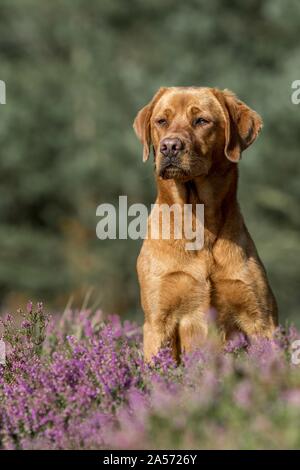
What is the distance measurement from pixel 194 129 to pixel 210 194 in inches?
15.4

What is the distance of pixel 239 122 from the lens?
5.57 m

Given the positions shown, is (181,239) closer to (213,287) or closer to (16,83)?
(213,287)

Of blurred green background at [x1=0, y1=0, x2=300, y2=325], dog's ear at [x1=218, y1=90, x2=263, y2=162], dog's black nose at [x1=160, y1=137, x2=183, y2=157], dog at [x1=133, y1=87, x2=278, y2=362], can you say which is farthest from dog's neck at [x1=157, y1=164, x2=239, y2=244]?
blurred green background at [x1=0, y1=0, x2=300, y2=325]

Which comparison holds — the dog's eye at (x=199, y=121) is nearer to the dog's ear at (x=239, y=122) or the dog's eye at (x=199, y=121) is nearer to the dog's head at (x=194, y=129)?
the dog's head at (x=194, y=129)

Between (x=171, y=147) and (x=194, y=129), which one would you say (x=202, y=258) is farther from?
(x=194, y=129)

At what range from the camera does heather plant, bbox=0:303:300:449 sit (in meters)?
3.23

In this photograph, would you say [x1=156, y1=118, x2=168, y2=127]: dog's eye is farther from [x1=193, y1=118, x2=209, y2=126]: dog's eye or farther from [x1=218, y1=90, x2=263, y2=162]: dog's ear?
[x1=218, y1=90, x2=263, y2=162]: dog's ear

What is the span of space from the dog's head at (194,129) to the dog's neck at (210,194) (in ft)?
0.32

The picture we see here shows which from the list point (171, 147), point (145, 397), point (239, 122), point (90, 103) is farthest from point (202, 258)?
point (90, 103)

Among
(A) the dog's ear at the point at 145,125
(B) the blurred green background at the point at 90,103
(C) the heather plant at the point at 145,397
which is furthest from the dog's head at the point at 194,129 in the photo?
(B) the blurred green background at the point at 90,103

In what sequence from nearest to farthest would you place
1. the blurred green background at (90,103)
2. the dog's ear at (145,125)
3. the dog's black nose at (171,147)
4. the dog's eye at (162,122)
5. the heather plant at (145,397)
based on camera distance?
the heather plant at (145,397) → the dog's black nose at (171,147) → the dog's eye at (162,122) → the dog's ear at (145,125) → the blurred green background at (90,103)

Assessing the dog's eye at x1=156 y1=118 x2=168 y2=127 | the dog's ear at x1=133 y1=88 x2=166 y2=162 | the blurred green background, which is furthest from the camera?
the blurred green background

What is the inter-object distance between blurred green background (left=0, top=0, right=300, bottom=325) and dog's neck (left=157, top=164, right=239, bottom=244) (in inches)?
600

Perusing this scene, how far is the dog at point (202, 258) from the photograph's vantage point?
17.1 feet
